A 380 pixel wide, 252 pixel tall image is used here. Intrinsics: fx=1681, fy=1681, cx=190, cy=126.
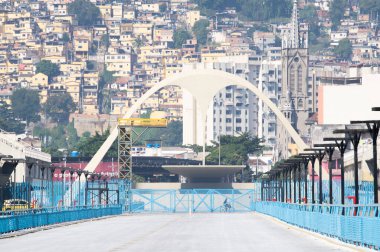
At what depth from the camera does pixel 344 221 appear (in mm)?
74500

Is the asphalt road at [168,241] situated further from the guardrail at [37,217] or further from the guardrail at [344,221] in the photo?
the guardrail at [37,217]

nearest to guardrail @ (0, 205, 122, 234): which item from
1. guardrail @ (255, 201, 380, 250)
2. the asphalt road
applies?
the asphalt road

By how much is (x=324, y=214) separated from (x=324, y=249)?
1762 cm

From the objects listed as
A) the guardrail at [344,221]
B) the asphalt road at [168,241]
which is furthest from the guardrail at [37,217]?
the guardrail at [344,221]

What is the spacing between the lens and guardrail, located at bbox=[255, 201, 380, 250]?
2530 inches

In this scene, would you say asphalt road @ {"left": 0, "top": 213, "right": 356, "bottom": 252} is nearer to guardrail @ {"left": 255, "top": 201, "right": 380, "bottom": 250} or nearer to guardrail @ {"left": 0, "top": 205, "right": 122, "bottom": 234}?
guardrail @ {"left": 255, "top": 201, "right": 380, "bottom": 250}

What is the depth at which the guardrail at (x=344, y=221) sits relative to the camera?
6425 cm

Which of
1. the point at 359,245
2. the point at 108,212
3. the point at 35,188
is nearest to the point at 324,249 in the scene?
Answer: the point at 359,245

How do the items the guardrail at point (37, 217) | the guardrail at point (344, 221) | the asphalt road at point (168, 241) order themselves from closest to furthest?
the guardrail at point (344, 221)
the asphalt road at point (168, 241)
the guardrail at point (37, 217)

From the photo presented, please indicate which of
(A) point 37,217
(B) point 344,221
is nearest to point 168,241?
(B) point 344,221

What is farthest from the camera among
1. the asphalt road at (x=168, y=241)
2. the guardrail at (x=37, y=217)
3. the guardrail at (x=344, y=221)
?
the guardrail at (x=37, y=217)

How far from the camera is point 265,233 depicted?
86.7m

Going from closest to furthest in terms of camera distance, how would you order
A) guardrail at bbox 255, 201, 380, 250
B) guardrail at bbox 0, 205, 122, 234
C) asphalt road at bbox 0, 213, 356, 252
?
guardrail at bbox 255, 201, 380, 250
asphalt road at bbox 0, 213, 356, 252
guardrail at bbox 0, 205, 122, 234

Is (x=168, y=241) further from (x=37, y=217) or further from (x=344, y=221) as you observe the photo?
(x=37, y=217)
